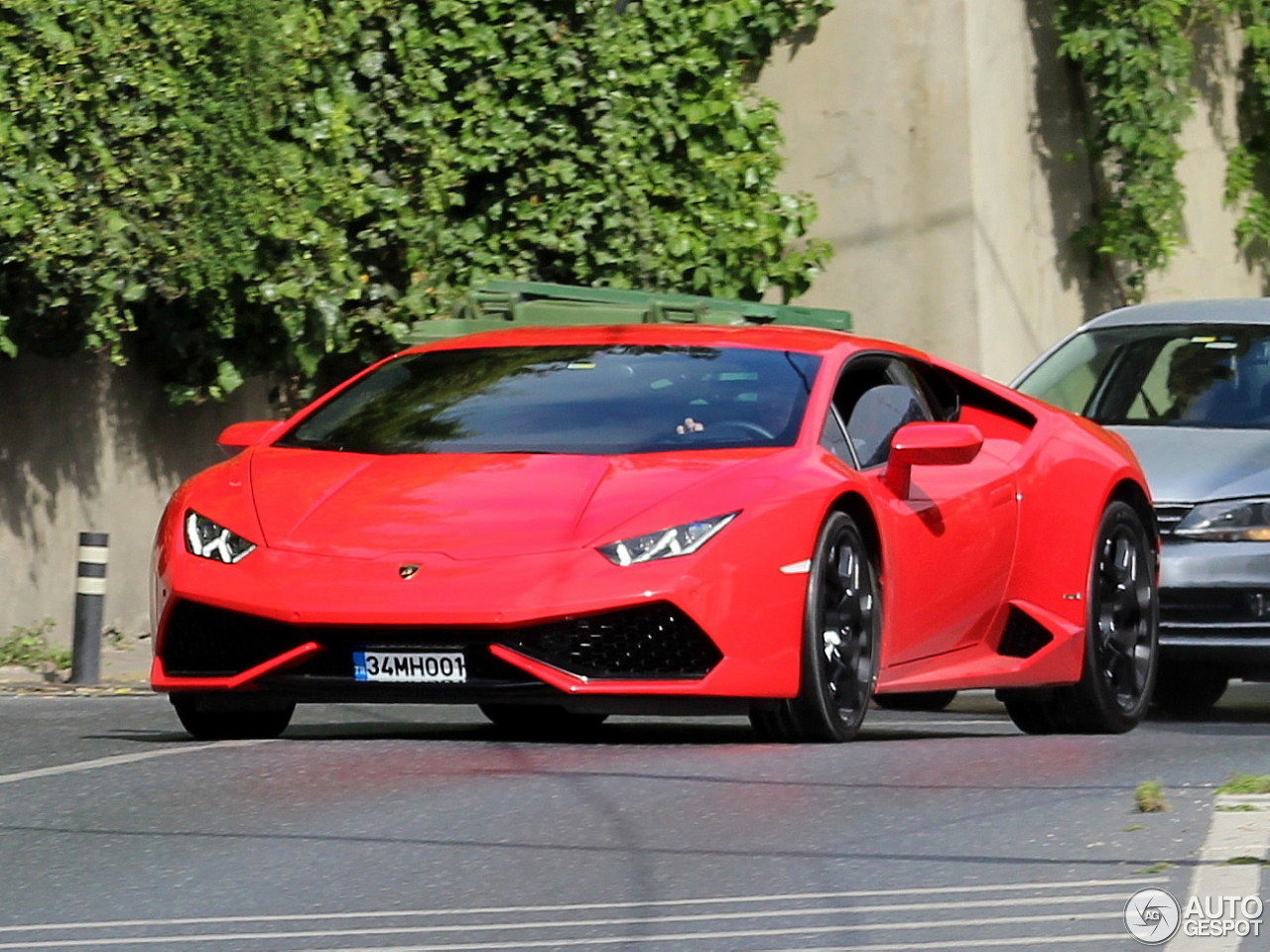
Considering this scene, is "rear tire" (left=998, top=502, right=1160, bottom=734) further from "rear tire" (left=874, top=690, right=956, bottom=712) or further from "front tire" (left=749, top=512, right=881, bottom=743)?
"front tire" (left=749, top=512, right=881, bottom=743)

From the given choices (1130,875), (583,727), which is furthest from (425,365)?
(1130,875)

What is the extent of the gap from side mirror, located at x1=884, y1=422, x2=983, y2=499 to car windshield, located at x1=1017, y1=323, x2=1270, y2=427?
308 cm

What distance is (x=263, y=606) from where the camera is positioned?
7.68m

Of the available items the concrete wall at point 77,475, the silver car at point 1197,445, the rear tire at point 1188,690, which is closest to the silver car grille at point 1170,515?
the silver car at point 1197,445

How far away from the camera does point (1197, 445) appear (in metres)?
10.9

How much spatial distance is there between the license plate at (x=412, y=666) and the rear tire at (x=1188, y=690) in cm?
480

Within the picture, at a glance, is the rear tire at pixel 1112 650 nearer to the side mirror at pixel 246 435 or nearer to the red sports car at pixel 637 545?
the red sports car at pixel 637 545

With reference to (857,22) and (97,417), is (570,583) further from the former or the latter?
(857,22)

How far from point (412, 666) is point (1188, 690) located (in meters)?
5.05

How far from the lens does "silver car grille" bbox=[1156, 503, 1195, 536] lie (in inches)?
414

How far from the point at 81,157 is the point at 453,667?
6.00 meters

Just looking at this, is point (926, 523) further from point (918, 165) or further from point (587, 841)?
point (918, 165)

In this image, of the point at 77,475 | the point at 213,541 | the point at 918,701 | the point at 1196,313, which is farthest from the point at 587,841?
the point at 77,475

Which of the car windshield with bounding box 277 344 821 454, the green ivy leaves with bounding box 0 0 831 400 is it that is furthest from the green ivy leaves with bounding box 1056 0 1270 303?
the car windshield with bounding box 277 344 821 454
